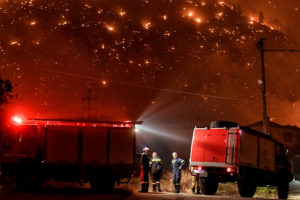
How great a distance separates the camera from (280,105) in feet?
309

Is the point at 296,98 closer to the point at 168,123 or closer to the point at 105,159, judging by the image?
the point at 168,123

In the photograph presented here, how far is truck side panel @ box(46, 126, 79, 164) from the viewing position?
45.5 ft

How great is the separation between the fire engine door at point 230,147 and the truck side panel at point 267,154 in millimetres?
1642

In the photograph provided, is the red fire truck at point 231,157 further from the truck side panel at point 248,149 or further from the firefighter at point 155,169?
the firefighter at point 155,169

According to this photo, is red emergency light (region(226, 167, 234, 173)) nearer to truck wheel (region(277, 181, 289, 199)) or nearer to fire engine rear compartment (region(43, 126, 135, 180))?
fire engine rear compartment (region(43, 126, 135, 180))

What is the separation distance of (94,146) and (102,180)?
1146mm

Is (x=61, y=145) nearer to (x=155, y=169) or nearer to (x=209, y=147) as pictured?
(x=155, y=169)

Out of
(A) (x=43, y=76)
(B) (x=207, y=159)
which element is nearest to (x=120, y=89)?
(A) (x=43, y=76)

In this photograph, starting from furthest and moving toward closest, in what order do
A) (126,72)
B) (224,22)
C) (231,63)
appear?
1. (224,22)
2. (231,63)
3. (126,72)

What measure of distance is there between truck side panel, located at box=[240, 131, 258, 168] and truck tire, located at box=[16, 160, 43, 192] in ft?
21.9

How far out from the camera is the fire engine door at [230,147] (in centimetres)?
1450

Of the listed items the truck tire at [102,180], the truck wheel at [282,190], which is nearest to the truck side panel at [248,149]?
the truck wheel at [282,190]

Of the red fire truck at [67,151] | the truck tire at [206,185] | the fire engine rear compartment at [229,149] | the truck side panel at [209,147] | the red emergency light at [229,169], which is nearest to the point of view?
the red fire truck at [67,151]

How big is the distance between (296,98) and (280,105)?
1067 centimetres
